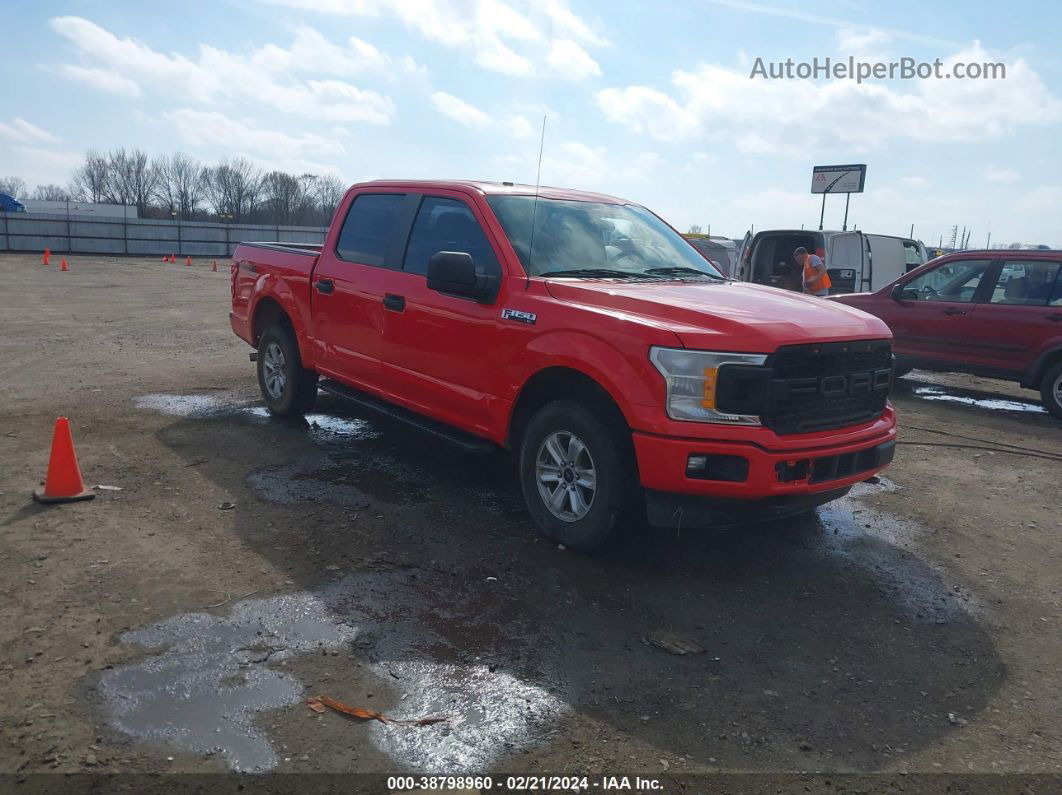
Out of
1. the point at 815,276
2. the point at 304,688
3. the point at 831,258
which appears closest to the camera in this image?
the point at 304,688

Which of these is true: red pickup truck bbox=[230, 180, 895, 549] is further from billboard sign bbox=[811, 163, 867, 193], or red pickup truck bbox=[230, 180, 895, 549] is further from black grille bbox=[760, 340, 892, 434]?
billboard sign bbox=[811, 163, 867, 193]

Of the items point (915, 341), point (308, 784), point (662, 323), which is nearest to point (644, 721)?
point (308, 784)

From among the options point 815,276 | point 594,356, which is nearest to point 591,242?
point 594,356

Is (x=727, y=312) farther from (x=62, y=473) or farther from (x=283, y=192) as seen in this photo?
(x=283, y=192)

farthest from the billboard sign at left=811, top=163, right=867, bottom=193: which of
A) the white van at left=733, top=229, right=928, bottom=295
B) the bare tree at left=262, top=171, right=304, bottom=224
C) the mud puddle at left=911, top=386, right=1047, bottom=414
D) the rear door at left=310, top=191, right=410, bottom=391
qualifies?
the bare tree at left=262, top=171, right=304, bottom=224

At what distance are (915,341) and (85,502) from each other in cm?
915

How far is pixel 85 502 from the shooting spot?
524 centimetres

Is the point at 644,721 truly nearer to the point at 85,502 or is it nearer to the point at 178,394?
the point at 85,502

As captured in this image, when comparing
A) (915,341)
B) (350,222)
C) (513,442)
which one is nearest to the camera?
(513,442)

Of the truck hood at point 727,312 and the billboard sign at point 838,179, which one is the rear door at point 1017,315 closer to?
the truck hood at point 727,312

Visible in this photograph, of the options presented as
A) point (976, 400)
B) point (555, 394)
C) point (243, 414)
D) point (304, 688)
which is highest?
point (555, 394)

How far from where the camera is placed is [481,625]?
387cm

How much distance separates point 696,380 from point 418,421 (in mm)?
2336

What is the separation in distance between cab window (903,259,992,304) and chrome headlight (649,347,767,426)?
727cm
